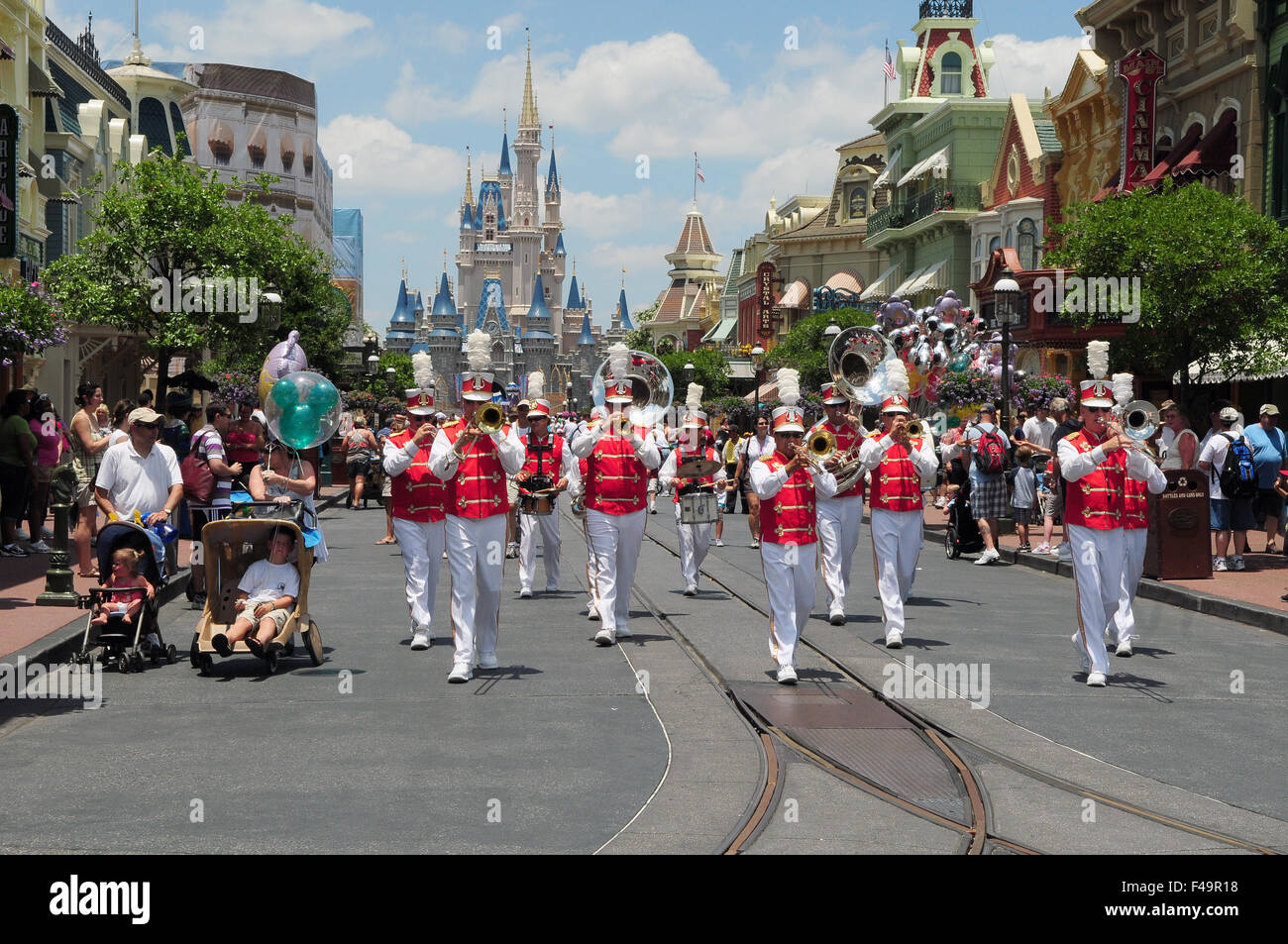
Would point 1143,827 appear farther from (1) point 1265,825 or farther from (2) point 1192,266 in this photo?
(2) point 1192,266

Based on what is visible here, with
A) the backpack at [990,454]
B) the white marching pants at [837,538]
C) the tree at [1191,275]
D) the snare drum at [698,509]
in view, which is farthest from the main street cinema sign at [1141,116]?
the white marching pants at [837,538]

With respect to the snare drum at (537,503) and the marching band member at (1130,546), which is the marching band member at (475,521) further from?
the marching band member at (1130,546)

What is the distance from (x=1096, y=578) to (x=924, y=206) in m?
45.7

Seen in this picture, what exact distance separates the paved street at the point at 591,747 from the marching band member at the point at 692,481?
6.40 ft

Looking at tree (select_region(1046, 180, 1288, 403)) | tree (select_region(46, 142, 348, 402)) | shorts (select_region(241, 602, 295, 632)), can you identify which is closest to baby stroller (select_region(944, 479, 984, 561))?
tree (select_region(1046, 180, 1288, 403))

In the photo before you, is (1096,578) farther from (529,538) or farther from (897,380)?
(529,538)

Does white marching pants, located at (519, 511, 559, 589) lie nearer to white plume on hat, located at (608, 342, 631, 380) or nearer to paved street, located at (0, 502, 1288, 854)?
paved street, located at (0, 502, 1288, 854)

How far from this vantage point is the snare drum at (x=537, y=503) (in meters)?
14.1

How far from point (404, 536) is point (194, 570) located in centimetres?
337

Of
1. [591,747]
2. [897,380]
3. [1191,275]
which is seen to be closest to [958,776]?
[591,747]

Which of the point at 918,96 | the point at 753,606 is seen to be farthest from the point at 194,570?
the point at 918,96

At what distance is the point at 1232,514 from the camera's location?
54.4 ft

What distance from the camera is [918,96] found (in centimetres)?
6038

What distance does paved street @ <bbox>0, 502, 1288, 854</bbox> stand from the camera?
6.05m
